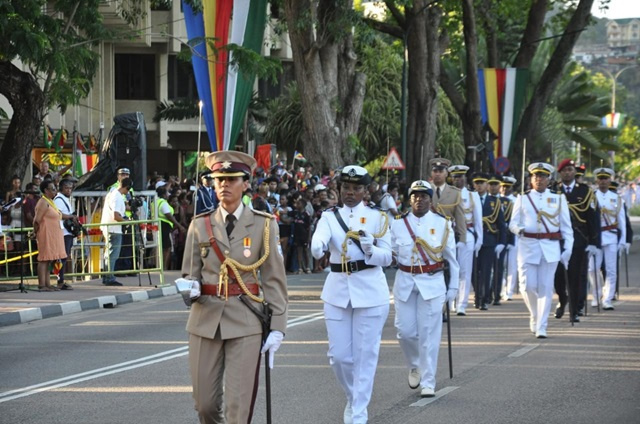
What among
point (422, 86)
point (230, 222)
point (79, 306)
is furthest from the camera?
point (422, 86)

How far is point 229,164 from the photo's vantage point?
763 cm

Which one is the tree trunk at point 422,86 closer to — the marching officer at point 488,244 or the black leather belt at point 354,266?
the marching officer at point 488,244

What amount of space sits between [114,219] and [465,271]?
6.52 metres

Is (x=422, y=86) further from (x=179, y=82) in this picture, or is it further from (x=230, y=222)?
(x=230, y=222)

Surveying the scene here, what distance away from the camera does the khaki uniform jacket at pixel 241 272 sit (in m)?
7.50

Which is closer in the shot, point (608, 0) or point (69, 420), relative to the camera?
point (69, 420)

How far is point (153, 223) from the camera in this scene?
2198cm

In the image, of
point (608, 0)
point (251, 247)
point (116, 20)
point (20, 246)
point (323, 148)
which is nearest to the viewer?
point (251, 247)

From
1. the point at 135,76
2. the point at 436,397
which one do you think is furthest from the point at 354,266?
the point at 135,76

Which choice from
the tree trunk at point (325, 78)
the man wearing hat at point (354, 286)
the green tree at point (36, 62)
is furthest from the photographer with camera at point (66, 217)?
the man wearing hat at point (354, 286)

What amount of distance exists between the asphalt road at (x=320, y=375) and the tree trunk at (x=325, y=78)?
573 inches

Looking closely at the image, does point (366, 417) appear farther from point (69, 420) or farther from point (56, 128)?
point (56, 128)

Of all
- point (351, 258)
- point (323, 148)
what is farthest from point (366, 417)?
point (323, 148)

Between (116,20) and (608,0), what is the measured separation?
1578cm
